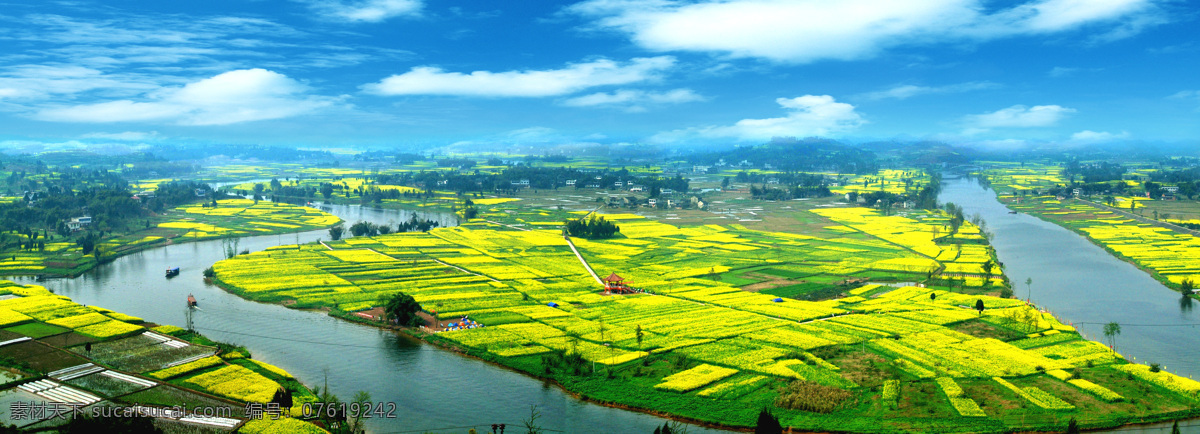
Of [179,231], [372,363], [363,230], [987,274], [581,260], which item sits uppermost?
[363,230]

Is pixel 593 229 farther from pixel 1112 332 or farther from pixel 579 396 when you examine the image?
pixel 1112 332

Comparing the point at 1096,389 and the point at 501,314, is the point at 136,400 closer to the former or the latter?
the point at 501,314

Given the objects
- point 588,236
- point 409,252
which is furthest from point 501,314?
point 588,236

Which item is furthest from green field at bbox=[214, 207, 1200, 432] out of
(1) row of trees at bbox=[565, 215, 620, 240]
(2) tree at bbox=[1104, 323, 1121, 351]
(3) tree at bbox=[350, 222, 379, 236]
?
(3) tree at bbox=[350, 222, 379, 236]

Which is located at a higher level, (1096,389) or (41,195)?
(41,195)

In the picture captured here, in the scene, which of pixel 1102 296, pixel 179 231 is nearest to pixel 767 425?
pixel 1102 296

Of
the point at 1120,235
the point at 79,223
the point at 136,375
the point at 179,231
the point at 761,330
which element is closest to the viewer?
the point at 136,375

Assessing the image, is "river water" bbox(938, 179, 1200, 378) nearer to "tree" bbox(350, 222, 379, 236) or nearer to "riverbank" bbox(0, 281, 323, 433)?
"riverbank" bbox(0, 281, 323, 433)
